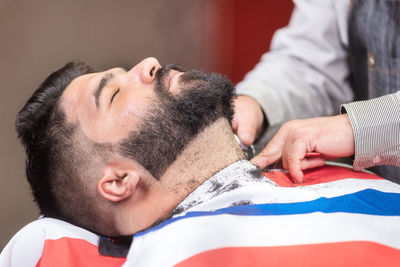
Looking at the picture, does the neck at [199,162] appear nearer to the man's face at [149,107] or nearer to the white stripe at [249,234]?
the man's face at [149,107]

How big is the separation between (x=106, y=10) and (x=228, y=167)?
1.21 meters

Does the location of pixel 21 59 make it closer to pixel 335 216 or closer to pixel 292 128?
pixel 292 128

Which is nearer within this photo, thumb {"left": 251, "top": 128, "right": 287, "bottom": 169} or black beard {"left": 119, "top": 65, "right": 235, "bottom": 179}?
black beard {"left": 119, "top": 65, "right": 235, "bottom": 179}

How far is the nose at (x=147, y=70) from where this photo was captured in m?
1.05

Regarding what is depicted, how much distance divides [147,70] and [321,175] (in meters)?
0.51

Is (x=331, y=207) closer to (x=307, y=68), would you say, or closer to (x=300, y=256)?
(x=300, y=256)

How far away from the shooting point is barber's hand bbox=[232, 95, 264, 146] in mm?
1303

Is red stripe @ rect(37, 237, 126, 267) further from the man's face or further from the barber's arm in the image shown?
the barber's arm

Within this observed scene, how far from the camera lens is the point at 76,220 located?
1.06 meters

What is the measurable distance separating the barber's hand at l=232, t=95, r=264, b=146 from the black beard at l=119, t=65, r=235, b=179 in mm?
251

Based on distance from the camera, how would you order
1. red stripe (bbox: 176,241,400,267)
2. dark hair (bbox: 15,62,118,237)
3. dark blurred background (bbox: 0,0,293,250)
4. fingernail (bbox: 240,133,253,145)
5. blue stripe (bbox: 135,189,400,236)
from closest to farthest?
red stripe (bbox: 176,241,400,267), blue stripe (bbox: 135,189,400,236), dark hair (bbox: 15,62,118,237), fingernail (bbox: 240,133,253,145), dark blurred background (bbox: 0,0,293,250)

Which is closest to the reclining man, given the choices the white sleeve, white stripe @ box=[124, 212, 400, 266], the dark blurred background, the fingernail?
white stripe @ box=[124, 212, 400, 266]

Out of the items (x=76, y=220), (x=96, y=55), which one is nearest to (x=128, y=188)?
(x=76, y=220)

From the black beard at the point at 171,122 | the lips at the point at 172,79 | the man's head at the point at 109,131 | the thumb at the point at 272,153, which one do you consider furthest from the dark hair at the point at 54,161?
the thumb at the point at 272,153
